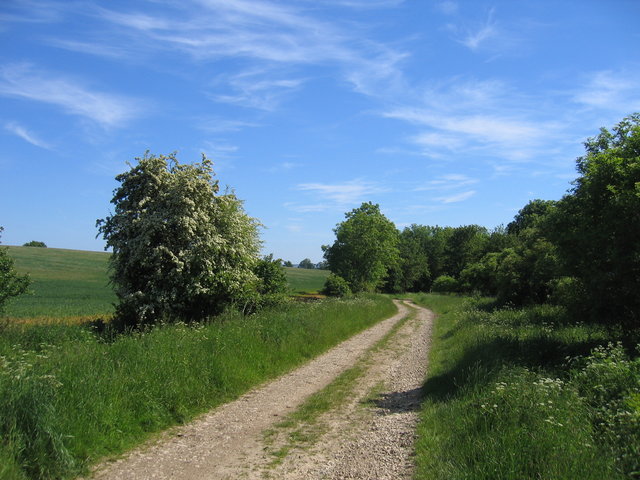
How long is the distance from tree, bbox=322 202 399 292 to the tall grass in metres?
48.2

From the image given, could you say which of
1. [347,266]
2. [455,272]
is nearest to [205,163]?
[347,266]

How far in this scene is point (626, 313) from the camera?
998 centimetres

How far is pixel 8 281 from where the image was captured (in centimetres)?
1756

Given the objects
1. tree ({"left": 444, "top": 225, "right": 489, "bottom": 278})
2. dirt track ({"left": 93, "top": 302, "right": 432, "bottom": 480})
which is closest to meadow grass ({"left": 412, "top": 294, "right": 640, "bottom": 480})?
dirt track ({"left": 93, "top": 302, "right": 432, "bottom": 480})

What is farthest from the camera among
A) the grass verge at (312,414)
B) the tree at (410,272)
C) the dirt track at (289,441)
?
the tree at (410,272)

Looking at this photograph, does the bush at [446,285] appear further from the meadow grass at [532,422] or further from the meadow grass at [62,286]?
the meadow grass at [532,422]

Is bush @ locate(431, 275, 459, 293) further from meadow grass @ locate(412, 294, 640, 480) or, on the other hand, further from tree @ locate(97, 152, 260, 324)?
meadow grass @ locate(412, 294, 640, 480)

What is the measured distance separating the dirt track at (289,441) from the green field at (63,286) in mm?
10550

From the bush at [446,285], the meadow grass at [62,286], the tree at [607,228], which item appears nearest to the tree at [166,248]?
the meadow grass at [62,286]

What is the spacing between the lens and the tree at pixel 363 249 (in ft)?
201

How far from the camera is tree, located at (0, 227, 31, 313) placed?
17.3 meters

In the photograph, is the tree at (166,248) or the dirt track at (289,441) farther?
the tree at (166,248)

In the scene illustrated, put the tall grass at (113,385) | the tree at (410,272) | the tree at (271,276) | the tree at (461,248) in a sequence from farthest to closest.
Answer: the tree at (461,248) → the tree at (410,272) → the tree at (271,276) → the tall grass at (113,385)

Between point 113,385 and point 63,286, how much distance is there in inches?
1770
